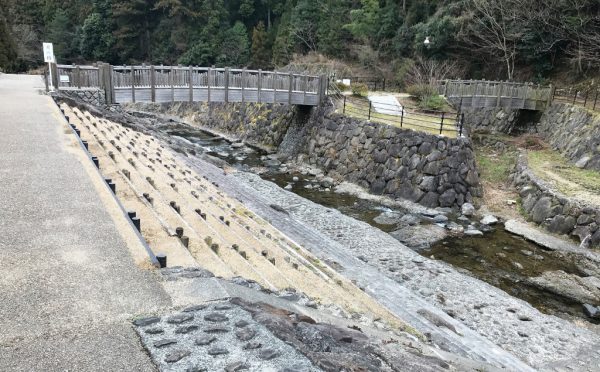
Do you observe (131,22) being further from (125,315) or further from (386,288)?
(125,315)

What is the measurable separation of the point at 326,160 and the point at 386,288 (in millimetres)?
11773

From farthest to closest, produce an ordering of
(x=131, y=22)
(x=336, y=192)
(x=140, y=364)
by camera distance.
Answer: (x=131, y=22) → (x=336, y=192) → (x=140, y=364)

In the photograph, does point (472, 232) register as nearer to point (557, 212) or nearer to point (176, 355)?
point (557, 212)

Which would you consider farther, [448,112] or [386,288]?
[448,112]

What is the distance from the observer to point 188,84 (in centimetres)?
1912

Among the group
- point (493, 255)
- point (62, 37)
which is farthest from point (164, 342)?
point (62, 37)

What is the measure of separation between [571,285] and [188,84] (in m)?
15.9

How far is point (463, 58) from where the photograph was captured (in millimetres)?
31125

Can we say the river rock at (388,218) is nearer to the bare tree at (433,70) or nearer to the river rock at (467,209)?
the river rock at (467,209)

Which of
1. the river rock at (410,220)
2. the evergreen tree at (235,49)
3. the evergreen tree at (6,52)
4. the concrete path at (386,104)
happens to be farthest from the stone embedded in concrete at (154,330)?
the evergreen tree at (235,49)

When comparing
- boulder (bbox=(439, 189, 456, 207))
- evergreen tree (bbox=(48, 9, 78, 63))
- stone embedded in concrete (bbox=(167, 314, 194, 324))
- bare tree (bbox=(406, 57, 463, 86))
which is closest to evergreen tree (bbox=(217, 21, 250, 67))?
evergreen tree (bbox=(48, 9, 78, 63))

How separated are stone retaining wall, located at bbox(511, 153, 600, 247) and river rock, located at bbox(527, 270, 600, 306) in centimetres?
218

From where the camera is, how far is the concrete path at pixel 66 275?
3.12m

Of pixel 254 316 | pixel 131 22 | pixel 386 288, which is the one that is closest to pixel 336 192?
pixel 386 288
